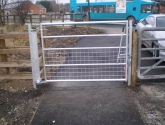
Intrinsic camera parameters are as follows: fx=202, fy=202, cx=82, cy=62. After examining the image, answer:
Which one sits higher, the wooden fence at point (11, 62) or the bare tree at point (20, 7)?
the bare tree at point (20, 7)

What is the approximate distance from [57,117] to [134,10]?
20978mm

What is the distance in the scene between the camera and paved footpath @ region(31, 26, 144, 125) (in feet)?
11.4

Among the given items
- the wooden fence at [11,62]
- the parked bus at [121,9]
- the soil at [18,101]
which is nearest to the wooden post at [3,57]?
the wooden fence at [11,62]

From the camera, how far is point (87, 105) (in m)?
4.01

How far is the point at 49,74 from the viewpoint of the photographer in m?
5.48

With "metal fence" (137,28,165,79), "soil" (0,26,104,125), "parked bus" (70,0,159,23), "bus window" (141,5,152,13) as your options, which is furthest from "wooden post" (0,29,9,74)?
"bus window" (141,5,152,13)

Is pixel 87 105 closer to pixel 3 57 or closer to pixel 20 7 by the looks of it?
pixel 3 57

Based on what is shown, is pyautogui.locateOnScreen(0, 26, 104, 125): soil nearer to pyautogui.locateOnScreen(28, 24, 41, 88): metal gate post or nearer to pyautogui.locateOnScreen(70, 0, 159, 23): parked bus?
pyautogui.locateOnScreen(28, 24, 41, 88): metal gate post

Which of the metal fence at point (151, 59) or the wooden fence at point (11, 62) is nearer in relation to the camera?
the metal fence at point (151, 59)

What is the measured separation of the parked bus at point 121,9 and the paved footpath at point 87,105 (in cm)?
1809

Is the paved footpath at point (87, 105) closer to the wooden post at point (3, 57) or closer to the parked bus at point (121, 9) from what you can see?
the wooden post at point (3, 57)

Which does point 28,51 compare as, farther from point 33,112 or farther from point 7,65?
point 33,112

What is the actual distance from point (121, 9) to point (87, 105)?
20280mm

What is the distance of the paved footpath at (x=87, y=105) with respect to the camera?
3.48 m
